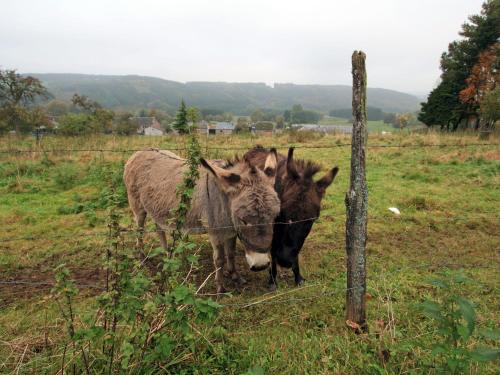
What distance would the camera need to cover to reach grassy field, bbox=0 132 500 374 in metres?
2.77

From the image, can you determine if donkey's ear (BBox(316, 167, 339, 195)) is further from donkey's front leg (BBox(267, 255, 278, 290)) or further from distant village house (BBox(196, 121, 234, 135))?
distant village house (BBox(196, 121, 234, 135))

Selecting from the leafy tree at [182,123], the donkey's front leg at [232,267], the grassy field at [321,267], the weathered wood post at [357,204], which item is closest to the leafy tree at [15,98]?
the grassy field at [321,267]

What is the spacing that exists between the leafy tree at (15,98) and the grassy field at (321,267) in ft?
58.8

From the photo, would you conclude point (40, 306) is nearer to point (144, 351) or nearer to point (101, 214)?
point (144, 351)

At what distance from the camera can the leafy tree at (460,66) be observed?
29391 millimetres

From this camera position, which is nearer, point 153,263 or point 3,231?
point 153,263

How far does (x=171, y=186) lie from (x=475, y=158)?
1262 centimetres

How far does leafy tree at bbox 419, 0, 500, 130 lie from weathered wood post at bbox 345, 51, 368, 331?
35.1 m

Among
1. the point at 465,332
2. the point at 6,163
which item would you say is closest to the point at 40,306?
the point at 465,332

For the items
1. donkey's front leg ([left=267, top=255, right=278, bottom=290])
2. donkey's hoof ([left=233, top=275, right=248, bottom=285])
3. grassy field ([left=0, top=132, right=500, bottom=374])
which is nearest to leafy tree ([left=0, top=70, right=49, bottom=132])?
grassy field ([left=0, top=132, right=500, bottom=374])

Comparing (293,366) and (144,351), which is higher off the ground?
(144,351)

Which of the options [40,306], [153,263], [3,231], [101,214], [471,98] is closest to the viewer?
[40,306]

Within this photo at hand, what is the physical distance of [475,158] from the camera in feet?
40.2

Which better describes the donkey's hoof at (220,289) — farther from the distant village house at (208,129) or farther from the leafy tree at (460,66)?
the leafy tree at (460,66)
